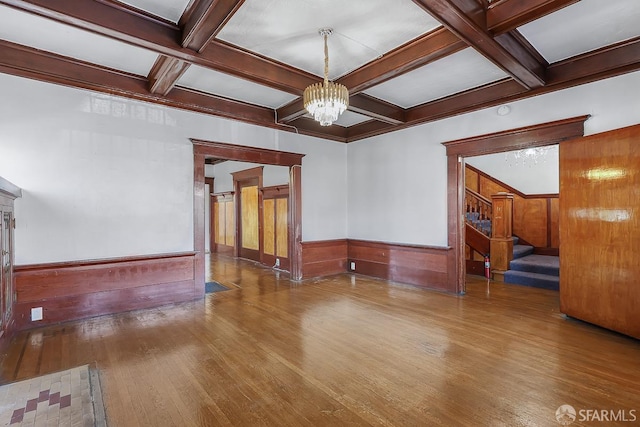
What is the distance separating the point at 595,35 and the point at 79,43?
525 cm

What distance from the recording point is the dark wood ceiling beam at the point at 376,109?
467cm

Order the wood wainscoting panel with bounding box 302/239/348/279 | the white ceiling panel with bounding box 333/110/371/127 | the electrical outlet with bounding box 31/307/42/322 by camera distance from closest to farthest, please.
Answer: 1. the electrical outlet with bounding box 31/307/42/322
2. the white ceiling panel with bounding box 333/110/371/127
3. the wood wainscoting panel with bounding box 302/239/348/279

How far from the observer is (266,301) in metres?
4.57

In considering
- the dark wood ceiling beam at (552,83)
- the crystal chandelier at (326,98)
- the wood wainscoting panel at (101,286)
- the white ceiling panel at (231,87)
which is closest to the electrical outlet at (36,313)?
the wood wainscoting panel at (101,286)

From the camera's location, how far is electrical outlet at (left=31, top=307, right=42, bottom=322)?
3537 mm

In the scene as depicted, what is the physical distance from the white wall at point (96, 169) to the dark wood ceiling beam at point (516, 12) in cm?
374

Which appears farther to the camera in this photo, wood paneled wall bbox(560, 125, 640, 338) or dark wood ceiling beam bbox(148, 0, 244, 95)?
wood paneled wall bbox(560, 125, 640, 338)

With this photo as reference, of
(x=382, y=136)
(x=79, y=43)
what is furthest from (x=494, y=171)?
(x=79, y=43)

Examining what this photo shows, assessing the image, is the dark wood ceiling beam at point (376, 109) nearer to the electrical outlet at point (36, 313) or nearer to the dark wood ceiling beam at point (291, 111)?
the dark wood ceiling beam at point (291, 111)

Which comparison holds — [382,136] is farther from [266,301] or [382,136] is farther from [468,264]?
[266,301]

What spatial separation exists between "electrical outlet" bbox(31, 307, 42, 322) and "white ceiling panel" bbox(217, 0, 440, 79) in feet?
11.7

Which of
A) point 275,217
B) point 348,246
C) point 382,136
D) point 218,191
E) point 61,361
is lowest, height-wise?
point 61,361

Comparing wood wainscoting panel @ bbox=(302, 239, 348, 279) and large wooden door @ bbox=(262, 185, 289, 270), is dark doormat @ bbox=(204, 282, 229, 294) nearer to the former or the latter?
wood wainscoting panel @ bbox=(302, 239, 348, 279)

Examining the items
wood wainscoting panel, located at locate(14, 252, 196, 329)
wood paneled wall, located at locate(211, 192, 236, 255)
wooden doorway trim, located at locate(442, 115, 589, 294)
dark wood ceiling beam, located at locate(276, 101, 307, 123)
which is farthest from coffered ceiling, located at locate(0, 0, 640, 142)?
wood paneled wall, located at locate(211, 192, 236, 255)
